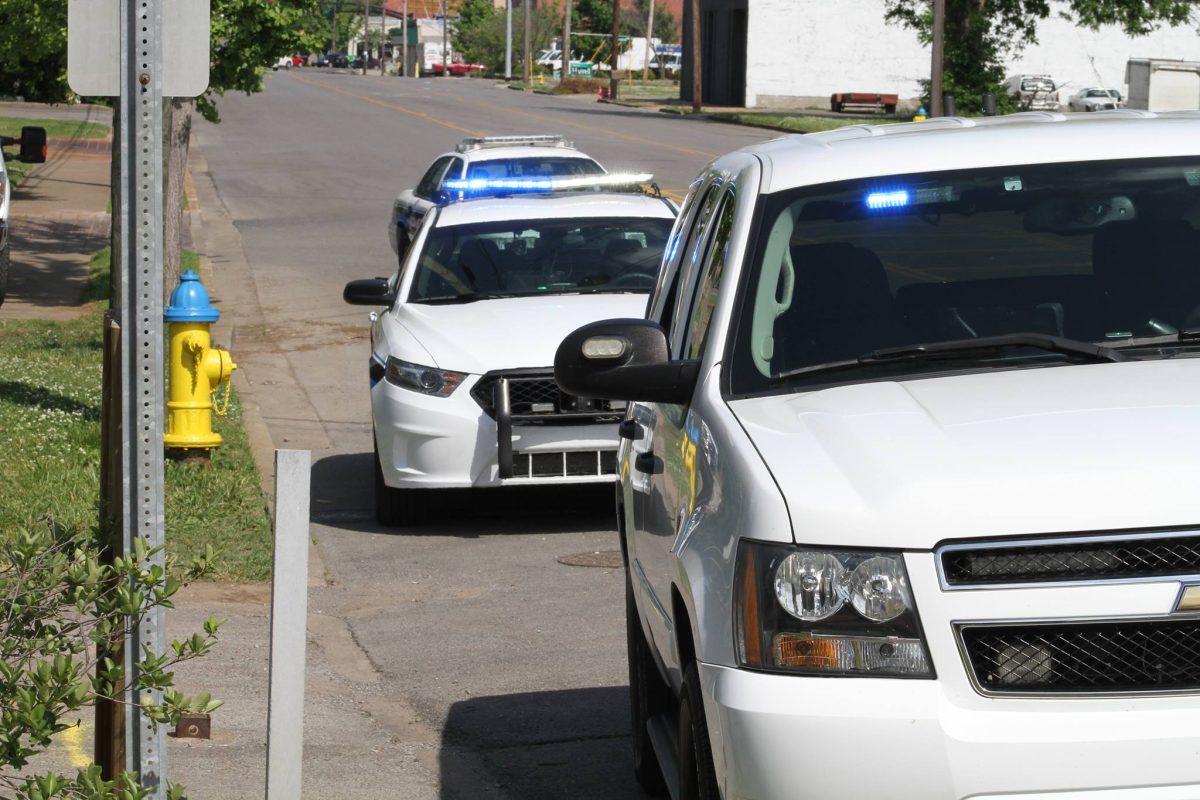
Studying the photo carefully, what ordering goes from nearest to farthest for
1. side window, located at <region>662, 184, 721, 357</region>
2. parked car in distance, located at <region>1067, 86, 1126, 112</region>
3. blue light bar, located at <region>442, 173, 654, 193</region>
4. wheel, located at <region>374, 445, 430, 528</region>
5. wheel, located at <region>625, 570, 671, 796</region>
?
side window, located at <region>662, 184, 721, 357</region>
wheel, located at <region>625, 570, 671, 796</region>
wheel, located at <region>374, 445, 430, 528</region>
blue light bar, located at <region>442, 173, 654, 193</region>
parked car in distance, located at <region>1067, 86, 1126, 112</region>

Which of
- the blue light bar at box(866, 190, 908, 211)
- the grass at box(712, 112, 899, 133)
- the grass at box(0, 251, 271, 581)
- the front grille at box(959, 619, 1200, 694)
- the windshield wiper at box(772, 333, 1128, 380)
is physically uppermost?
the grass at box(712, 112, 899, 133)

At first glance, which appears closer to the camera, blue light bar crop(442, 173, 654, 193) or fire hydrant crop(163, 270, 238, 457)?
fire hydrant crop(163, 270, 238, 457)

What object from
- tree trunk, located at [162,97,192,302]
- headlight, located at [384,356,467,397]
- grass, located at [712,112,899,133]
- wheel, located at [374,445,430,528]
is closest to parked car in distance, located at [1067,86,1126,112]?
grass, located at [712,112,899,133]

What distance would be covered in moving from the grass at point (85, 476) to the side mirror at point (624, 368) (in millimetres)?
3017

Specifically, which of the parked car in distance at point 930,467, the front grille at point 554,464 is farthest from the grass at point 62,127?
the parked car in distance at point 930,467

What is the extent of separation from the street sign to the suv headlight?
193 centimetres

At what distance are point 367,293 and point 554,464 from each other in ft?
5.31

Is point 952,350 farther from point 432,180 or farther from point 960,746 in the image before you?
point 432,180

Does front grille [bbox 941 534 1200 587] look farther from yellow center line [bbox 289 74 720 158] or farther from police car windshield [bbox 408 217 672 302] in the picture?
yellow center line [bbox 289 74 720 158]

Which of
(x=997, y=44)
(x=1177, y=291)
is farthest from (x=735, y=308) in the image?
(x=997, y=44)

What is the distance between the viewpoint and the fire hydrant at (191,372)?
10203 millimetres

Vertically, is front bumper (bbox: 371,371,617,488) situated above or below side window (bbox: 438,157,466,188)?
below

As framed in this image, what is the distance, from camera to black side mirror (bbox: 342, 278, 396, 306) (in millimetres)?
9922

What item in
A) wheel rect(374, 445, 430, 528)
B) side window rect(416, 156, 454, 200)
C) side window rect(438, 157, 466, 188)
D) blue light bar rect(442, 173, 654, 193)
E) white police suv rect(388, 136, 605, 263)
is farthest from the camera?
side window rect(416, 156, 454, 200)
